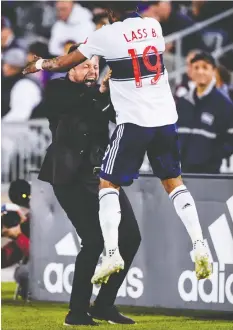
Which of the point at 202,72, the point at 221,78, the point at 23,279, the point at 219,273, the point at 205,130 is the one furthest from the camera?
the point at 221,78

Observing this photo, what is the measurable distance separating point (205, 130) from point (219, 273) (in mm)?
2085

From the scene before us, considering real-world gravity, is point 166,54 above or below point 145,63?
above

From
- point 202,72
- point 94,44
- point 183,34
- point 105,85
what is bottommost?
point 105,85

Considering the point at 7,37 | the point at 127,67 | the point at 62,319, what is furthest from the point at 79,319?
the point at 7,37

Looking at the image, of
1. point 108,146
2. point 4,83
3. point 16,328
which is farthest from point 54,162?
point 4,83

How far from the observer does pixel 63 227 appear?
647 centimetres

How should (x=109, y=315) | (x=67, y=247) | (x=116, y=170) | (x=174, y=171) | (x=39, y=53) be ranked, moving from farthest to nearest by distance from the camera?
(x=39, y=53) → (x=67, y=247) → (x=109, y=315) → (x=174, y=171) → (x=116, y=170)

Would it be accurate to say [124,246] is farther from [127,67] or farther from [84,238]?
[127,67]

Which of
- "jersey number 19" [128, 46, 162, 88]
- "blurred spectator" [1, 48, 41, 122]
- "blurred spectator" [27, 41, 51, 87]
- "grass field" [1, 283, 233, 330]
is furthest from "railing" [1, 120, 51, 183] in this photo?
"jersey number 19" [128, 46, 162, 88]

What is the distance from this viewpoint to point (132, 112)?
5.43m

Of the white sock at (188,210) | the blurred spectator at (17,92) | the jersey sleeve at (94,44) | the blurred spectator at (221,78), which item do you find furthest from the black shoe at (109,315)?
the blurred spectator at (17,92)

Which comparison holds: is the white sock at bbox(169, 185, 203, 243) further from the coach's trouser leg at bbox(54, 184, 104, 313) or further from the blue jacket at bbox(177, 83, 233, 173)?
the blue jacket at bbox(177, 83, 233, 173)

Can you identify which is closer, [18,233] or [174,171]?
[174,171]

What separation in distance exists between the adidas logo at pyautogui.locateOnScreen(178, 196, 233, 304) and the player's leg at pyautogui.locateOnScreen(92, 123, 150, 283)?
0.77 metres
